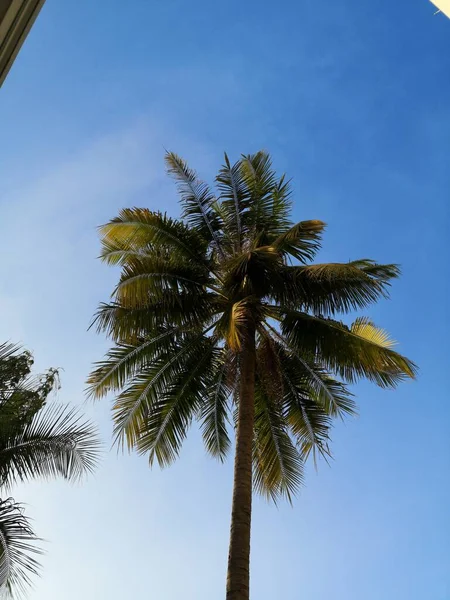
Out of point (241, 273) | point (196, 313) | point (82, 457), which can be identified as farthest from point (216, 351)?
point (82, 457)

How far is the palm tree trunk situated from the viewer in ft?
33.3

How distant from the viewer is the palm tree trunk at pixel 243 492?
1016 cm

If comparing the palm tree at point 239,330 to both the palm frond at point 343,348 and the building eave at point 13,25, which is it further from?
the building eave at point 13,25

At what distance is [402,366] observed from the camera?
12.5 metres

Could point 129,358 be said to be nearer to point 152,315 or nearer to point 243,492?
point 152,315

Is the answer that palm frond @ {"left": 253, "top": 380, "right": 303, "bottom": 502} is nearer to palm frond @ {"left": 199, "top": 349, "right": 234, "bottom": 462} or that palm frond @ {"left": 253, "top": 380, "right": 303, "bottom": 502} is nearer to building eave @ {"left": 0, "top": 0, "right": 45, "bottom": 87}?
palm frond @ {"left": 199, "top": 349, "right": 234, "bottom": 462}

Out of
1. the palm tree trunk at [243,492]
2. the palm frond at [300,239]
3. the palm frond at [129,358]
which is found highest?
the palm frond at [300,239]

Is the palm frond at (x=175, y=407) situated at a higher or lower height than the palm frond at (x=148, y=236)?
lower

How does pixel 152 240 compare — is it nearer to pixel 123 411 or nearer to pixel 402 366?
pixel 123 411

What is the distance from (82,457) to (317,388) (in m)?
6.23

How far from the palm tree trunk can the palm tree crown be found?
52 centimetres

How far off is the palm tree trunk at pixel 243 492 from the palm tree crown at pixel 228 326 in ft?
1.70

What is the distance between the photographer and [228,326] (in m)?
13.0

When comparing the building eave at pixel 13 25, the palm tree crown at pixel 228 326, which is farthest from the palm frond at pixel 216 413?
the building eave at pixel 13 25
